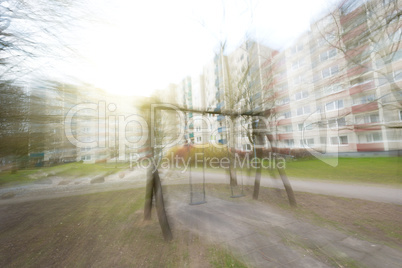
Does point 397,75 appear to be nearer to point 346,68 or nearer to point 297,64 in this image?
point 346,68

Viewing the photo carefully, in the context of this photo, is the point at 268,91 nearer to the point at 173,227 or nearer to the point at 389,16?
the point at 389,16

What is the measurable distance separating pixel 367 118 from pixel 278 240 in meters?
5.45

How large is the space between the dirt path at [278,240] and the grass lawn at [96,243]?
1.52 ft

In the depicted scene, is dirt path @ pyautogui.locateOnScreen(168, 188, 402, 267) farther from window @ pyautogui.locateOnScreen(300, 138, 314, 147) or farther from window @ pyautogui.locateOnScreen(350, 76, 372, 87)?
window @ pyautogui.locateOnScreen(300, 138, 314, 147)

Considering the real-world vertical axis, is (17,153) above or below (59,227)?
above

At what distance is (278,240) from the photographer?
3299mm

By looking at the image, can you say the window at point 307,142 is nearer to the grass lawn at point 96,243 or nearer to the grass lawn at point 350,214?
the grass lawn at point 350,214

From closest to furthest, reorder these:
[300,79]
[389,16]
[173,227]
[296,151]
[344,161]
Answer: [173,227], [389,16], [300,79], [344,161], [296,151]

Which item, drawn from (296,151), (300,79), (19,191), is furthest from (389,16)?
(19,191)

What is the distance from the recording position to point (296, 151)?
639 inches

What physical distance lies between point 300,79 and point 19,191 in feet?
49.4

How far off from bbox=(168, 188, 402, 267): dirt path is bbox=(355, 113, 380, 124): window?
4.19 meters

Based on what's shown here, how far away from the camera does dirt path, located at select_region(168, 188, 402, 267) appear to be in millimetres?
2637

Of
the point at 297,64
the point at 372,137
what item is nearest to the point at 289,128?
the point at 372,137
